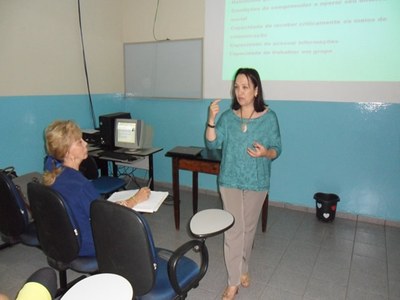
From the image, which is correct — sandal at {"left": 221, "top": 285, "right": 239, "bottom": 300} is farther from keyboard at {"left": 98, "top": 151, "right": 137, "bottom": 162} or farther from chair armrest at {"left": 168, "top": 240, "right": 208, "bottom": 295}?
keyboard at {"left": 98, "top": 151, "right": 137, "bottom": 162}

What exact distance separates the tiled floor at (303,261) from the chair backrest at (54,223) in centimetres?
78

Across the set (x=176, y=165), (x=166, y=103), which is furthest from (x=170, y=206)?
(x=166, y=103)

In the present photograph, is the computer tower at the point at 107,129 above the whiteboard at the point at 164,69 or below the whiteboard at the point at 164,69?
below

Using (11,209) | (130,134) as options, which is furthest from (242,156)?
(130,134)

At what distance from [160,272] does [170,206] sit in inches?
81.5

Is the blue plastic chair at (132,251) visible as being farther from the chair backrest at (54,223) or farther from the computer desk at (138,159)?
the computer desk at (138,159)

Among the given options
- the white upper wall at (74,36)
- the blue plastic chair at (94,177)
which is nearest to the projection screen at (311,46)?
the white upper wall at (74,36)

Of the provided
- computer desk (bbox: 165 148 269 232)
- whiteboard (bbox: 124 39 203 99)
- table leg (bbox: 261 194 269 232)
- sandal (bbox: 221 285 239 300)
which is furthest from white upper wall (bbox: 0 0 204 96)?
sandal (bbox: 221 285 239 300)

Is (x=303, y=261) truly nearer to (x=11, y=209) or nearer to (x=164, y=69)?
(x=11, y=209)

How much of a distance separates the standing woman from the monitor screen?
1.72 meters

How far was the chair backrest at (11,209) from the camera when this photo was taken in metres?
1.78

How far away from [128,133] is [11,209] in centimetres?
175

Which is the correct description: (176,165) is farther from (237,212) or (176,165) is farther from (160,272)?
(160,272)

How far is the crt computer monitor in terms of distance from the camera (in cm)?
343
